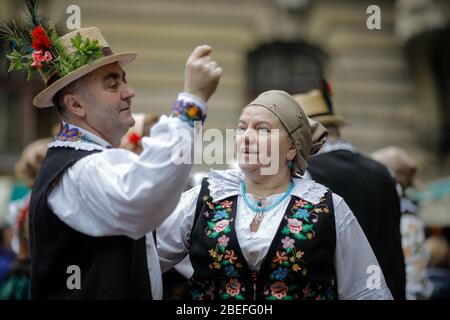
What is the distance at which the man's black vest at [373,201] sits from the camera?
14.6ft

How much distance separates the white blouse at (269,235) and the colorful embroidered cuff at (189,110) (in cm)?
67

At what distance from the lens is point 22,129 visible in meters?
13.1

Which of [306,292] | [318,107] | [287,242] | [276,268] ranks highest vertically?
[318,107]

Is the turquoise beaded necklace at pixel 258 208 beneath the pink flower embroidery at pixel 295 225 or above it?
above

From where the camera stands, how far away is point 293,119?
10.4ft

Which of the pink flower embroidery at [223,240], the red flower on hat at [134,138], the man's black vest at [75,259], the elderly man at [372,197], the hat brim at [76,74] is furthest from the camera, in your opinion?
the red flower on hat at [134,138]

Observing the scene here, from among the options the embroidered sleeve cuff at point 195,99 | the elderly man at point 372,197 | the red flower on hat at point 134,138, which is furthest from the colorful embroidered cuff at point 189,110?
the red flower on hat at point 134,138

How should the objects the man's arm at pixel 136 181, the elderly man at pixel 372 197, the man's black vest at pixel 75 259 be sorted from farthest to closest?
the elderly man at pixel 372 197
the man's black vest at pixel 75 259
the man's arm at pixel 136 181

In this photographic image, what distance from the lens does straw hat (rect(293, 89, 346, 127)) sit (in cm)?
472

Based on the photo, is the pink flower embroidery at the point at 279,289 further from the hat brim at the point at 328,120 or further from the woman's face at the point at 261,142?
the hat brim at the point at 328,120

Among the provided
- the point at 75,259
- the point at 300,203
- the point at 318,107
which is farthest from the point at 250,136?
the point at 318,107

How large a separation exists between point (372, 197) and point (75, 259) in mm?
2316

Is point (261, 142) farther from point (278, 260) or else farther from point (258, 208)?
point (278, 260)
